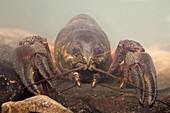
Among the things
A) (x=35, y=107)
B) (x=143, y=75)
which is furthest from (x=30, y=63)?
(x=143, y=75)

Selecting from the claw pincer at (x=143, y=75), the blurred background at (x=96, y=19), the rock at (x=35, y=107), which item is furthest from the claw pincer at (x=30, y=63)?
the blurred background at (x=96, y=19)

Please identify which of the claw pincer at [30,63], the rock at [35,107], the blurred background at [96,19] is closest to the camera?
the rock at [35,107]

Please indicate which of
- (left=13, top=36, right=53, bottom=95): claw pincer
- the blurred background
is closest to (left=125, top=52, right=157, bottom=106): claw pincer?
(left=13, top=36, right=53, bottom=95): claw pincer

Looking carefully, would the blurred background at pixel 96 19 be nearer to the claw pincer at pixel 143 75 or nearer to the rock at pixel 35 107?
the claw pincer at pixel 143 75

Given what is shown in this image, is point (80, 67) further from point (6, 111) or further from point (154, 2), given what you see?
point (154, 2)

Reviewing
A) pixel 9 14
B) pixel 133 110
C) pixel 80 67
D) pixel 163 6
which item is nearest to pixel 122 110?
pixel 133 110

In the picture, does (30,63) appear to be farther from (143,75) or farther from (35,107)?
(143,75)

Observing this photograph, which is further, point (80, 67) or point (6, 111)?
point (80, 67)

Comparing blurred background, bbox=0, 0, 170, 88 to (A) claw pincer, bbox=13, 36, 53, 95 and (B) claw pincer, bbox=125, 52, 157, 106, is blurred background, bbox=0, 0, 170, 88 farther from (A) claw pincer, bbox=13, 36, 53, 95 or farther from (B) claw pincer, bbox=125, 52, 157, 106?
(A) claw pincer, bbox=13, 36, 53, 95
